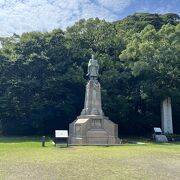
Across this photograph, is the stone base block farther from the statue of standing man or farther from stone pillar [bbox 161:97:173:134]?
stone pillar [bbox 161:97:173:134]

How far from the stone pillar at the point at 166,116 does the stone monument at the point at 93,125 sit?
10.6 m

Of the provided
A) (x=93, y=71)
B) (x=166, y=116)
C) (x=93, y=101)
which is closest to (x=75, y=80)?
(x=93, y=71)

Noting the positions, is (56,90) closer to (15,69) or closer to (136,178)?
(15,69)

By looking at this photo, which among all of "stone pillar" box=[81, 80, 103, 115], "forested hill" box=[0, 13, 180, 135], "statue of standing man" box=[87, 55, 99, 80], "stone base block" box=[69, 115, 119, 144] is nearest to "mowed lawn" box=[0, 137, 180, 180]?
"stone base block" box=[69, 115, 119, 144]

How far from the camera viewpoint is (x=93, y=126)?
2673 cm

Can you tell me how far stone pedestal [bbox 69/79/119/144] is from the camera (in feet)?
84.9

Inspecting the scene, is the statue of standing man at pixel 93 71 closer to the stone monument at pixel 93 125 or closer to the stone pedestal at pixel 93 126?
the stone monument at pixel 93 125

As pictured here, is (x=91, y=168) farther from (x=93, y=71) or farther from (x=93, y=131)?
(x=93, y=71)

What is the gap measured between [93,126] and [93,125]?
10 cm

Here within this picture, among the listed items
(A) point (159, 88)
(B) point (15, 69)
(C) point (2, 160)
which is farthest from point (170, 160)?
(B) point (15, 69)

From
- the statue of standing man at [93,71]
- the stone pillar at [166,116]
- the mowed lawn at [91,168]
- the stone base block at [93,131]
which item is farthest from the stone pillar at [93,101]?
the mowed lawn at [91,168]

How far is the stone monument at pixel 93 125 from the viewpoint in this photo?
85.0ft

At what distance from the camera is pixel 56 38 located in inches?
1534

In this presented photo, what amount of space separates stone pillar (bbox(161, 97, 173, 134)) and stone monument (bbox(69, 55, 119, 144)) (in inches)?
416
